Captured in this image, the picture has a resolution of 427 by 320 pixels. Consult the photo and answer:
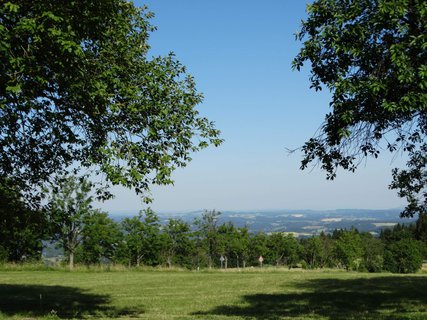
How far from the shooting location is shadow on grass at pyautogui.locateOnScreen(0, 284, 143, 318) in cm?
1453

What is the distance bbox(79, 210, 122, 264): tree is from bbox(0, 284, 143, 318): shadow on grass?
23.6 meters

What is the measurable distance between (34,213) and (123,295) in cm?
730

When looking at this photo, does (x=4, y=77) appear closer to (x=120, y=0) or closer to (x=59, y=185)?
(x=120, y=0)

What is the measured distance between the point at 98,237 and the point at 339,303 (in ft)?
111

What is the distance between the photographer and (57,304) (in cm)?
1681

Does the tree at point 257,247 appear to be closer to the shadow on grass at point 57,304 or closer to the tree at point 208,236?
the tree at point 208,236

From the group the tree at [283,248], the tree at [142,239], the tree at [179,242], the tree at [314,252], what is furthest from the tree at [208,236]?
the tree at [314,252]

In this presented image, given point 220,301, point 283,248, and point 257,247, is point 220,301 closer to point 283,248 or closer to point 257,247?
point 257,247

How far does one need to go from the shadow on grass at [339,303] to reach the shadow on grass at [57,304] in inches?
145

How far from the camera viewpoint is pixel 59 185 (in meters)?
15.2

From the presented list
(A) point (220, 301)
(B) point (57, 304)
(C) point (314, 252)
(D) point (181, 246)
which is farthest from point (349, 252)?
(B) point (57, 304)

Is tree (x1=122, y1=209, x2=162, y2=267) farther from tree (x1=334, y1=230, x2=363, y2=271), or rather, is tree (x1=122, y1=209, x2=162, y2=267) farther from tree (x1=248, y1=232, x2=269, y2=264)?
tree (x1=334, y1=230, x2=363, y2=271)

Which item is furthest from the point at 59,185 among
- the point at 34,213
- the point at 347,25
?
the point at 347,25

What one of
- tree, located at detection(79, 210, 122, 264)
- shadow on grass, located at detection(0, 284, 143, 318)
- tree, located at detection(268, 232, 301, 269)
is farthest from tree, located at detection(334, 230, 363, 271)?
shadow on grass, located at detection(0, 284, 143, 318)
